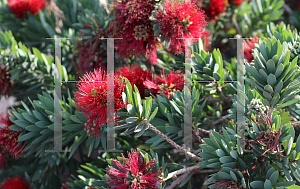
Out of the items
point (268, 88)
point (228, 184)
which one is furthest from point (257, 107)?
point (228, 184)

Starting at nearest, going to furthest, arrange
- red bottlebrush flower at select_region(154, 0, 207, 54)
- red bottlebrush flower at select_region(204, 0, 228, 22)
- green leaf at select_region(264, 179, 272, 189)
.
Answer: green leaf at select_region(264, 179, 272, 189), red bottlebrush flower at select_region(154, 0, 207, 54), red bottlebrush flower at select_region(204, 0, 228, 22)

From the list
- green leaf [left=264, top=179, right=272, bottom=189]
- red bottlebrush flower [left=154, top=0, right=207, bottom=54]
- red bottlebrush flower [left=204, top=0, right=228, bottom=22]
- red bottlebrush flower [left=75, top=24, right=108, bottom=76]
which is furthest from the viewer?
red bottlebrush flower [left=204, top=0, right=228, bottom=22]

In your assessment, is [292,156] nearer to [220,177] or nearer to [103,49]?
[220,177]

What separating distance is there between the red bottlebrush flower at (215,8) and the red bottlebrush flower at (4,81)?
0.64 m

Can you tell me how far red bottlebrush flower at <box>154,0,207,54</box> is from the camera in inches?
20.4

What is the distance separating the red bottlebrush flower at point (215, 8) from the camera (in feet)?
2.71

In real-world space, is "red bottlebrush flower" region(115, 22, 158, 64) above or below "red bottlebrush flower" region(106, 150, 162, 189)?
above

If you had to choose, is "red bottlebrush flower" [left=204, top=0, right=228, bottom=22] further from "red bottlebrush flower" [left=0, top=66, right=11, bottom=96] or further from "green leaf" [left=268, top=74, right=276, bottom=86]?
"red bottlebrush flower" [left=0, top=66, right=11, bottom=96]

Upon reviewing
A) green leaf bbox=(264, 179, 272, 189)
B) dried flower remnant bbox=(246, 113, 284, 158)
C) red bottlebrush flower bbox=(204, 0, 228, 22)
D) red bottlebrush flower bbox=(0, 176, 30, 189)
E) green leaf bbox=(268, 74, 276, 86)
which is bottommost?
red bottlebrush flower bbox=(0, 176, 30, 189)

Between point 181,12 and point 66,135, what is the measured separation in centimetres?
38

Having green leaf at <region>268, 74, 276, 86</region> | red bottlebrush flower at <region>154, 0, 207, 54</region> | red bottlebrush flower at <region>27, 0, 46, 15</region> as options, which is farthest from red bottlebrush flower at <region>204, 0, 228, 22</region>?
red bottlebrush flower at <region>27, 0, 46, 15</region>

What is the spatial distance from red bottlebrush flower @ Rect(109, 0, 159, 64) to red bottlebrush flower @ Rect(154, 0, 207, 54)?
32mm

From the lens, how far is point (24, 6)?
0.89m

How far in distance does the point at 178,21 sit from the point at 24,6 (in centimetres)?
62
